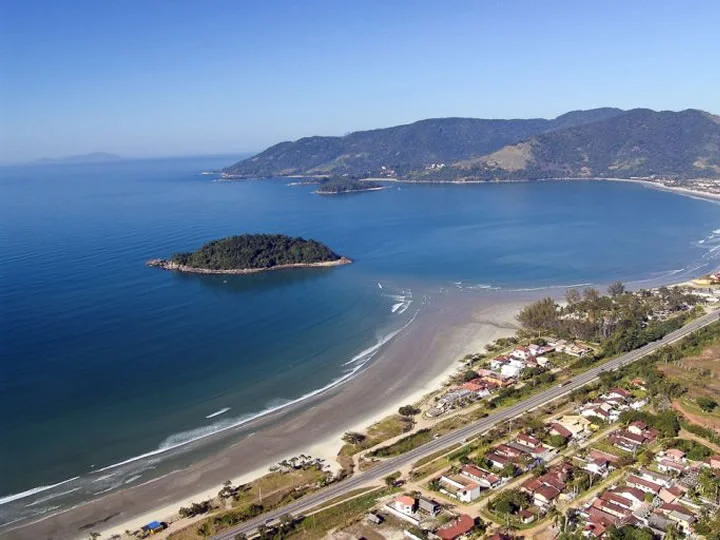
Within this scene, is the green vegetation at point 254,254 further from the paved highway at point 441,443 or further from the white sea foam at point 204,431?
the paved highway at point 441,443

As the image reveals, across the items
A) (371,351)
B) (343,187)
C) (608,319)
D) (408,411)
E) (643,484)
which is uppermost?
(343,187)

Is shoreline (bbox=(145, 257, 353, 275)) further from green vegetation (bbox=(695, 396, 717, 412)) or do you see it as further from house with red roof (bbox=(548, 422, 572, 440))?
green vegetation (bbox=(695, 396, 717, 412))

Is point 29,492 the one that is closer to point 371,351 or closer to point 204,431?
point 204,431

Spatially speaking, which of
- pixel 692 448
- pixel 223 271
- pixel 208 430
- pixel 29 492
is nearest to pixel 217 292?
pixel 223 271

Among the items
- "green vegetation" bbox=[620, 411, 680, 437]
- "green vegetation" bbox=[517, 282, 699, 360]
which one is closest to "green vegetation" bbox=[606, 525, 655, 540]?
"green vegetation" bbox=[620, 411, 680, 437]

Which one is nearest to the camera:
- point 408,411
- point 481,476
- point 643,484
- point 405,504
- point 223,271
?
point 405,504

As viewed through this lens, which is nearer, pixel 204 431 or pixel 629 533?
pixel 629 533

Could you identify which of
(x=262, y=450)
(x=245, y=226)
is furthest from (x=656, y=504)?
(x=245, y=226)
